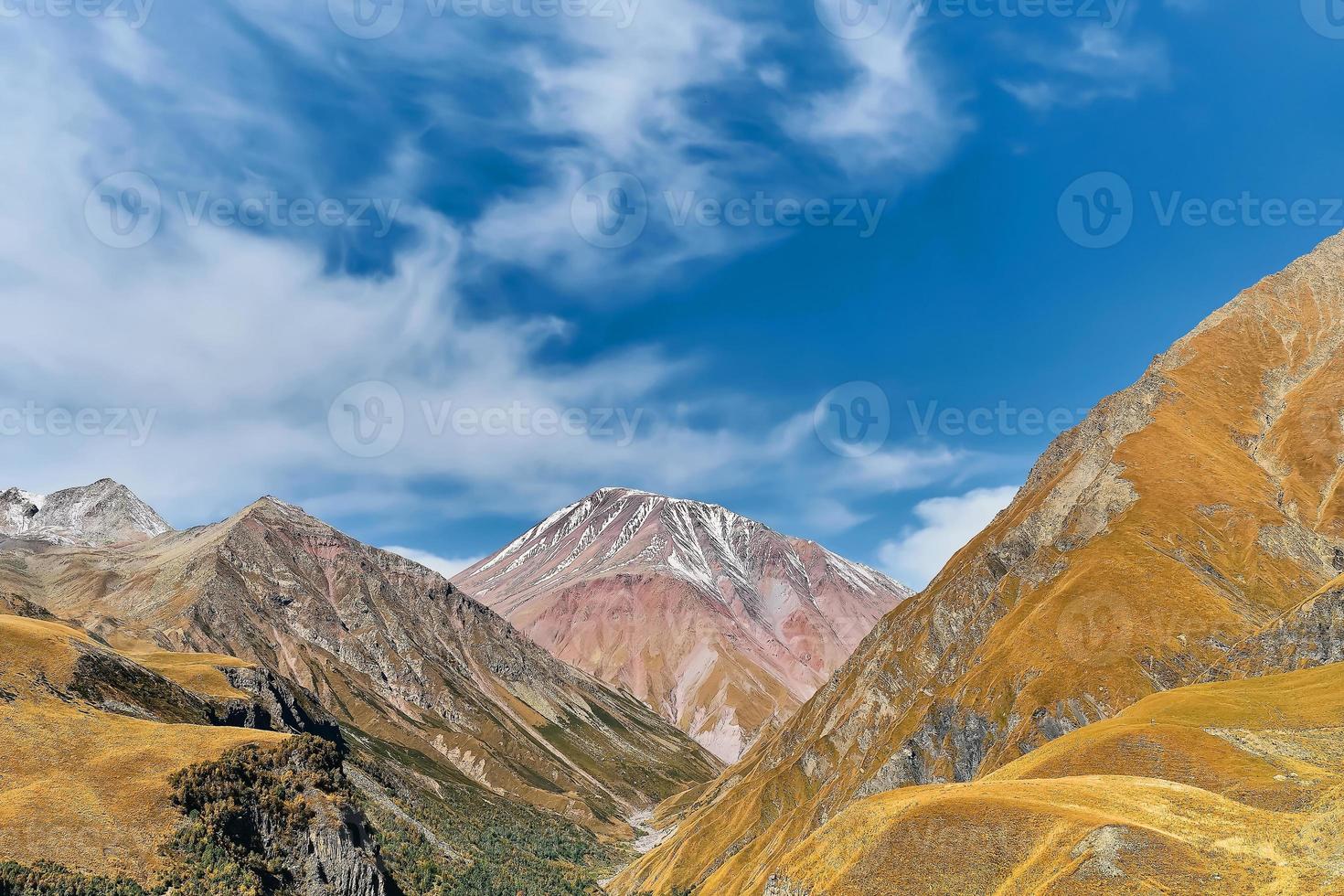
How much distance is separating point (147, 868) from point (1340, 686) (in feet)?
368

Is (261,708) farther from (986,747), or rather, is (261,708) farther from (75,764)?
(986,747)

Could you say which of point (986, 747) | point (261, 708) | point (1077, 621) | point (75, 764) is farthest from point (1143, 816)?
point (261, 708)

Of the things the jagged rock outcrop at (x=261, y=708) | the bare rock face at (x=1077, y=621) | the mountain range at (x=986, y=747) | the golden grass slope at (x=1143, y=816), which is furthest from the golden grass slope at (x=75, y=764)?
the bare rock face at (x=1077, y=621)

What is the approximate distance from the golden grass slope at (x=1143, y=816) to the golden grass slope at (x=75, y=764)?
56127 mm

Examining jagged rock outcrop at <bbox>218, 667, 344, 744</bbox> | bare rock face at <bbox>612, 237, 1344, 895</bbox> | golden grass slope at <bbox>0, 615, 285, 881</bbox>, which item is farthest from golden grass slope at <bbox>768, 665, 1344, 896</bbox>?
jagged rock outcrop at <bbox>218, 667, 344, 744</bbox>

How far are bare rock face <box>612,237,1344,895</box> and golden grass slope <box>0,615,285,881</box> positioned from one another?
8663 cm

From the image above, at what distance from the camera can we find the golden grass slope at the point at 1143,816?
48.1m

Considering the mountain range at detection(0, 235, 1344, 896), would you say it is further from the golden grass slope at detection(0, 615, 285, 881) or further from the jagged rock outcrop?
the jagged rock outcrop

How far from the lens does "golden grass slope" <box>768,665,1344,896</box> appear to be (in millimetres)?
48062

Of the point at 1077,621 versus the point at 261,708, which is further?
the point at 261,708

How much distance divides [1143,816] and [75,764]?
88.3 metres

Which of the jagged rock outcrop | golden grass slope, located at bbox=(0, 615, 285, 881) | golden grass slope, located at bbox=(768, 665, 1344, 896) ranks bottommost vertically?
golden grass slope, located at bbox=(768, 665, 1344, 896)

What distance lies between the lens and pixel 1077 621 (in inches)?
5389

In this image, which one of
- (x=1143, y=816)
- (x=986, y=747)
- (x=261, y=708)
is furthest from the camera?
(x=261, y=708)
